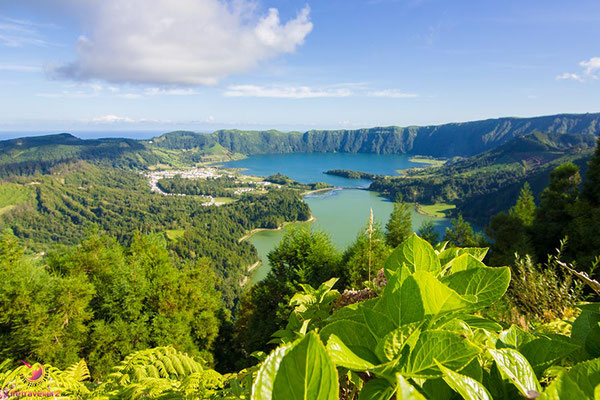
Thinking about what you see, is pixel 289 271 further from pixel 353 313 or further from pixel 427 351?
pixel 427 351

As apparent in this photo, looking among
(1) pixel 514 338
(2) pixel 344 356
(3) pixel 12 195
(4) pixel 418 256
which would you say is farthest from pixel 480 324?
(3) pixel 12 195

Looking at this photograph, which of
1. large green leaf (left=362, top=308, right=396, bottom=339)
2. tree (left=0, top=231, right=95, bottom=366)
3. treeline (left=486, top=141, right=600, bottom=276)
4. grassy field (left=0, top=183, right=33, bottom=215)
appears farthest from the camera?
grassy field (left=0, top=183, right=33, bottom=215)

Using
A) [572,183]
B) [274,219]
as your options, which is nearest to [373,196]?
[274,219]

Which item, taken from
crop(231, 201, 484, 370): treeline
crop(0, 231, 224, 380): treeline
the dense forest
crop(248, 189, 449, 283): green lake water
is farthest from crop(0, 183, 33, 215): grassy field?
crop(231, 201, 484, 370): treeline

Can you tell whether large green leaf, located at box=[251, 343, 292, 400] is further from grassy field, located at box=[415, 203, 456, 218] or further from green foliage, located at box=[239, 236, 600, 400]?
grassy field, located at box=[415, 203, 456, 218]

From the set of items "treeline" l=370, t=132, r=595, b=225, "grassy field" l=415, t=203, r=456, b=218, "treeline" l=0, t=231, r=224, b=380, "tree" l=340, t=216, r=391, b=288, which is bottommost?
"grassy field" l=415, t=203, r=456, b=218

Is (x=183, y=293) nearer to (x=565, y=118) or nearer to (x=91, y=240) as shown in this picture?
(x=91, y=240)
